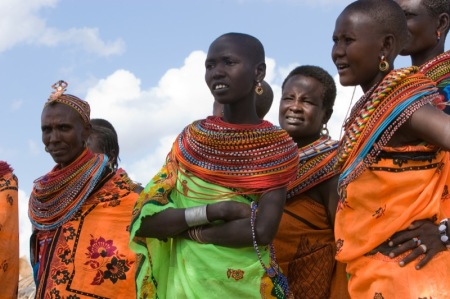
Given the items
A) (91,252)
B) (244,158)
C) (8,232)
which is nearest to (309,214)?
(244,158)

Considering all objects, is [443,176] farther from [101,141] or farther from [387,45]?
[101,141]

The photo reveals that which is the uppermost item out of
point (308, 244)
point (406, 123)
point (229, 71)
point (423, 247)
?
point (229, 71)

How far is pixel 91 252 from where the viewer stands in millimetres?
6473

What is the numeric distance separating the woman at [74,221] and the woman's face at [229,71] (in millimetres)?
2130

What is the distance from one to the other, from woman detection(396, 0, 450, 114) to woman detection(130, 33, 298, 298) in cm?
129

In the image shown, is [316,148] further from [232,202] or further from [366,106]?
[366,106]

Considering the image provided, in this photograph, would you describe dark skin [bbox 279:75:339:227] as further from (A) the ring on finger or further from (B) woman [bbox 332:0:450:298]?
(A) the ring on finger

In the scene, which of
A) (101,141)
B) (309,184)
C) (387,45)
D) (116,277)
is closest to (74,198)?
(116,277)

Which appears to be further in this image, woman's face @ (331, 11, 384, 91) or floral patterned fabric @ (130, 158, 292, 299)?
floral patterned fabric @ (130, 158, 292, 299)

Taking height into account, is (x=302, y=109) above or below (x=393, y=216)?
above

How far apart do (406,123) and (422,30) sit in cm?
189

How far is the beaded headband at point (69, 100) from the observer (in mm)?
6605

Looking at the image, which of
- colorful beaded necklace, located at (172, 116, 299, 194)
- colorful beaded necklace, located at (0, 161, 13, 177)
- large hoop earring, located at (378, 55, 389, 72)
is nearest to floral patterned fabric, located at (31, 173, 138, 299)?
colorful beaded necklace, located at (0, 161, 13, 177)

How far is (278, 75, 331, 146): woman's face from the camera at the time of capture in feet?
18.4
